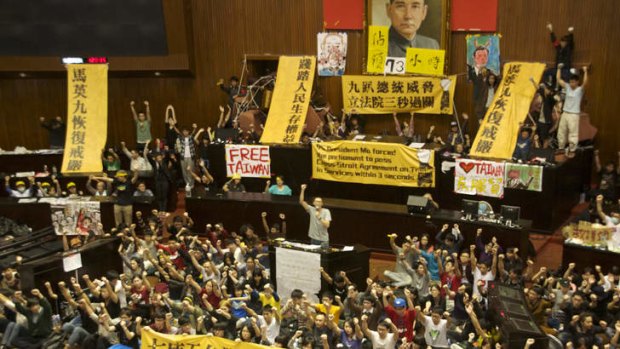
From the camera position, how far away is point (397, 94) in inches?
847

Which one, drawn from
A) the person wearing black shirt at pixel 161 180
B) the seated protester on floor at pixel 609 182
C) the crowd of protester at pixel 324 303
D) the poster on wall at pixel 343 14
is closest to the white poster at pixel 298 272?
the crowd of protester at pixel 324 303

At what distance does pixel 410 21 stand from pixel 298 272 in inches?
369

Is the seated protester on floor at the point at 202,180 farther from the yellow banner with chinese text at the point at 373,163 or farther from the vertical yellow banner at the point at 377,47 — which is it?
the vertical yellow banner at the point at 377,47

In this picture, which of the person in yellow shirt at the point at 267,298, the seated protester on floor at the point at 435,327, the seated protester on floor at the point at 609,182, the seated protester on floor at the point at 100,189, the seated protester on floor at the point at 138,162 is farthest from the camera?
the seated protester on floor at the point at 138,162

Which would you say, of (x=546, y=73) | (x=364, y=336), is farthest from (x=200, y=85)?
(x=364, y=336)

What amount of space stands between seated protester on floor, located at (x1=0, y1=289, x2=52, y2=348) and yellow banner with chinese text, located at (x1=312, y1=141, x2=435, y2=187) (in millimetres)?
8322

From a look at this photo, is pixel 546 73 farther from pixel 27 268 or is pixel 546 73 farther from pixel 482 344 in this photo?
pixel 27 268

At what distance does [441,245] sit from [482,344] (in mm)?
3862

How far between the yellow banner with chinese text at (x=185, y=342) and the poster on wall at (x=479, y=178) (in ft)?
27.2

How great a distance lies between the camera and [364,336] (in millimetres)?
12227

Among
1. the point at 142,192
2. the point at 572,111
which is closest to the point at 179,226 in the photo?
the point at 142,192

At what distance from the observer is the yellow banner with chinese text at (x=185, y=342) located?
11664 millimetres

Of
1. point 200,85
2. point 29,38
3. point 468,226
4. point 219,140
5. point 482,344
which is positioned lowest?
point 482,344

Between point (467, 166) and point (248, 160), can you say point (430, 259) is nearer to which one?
point (467, 166)
